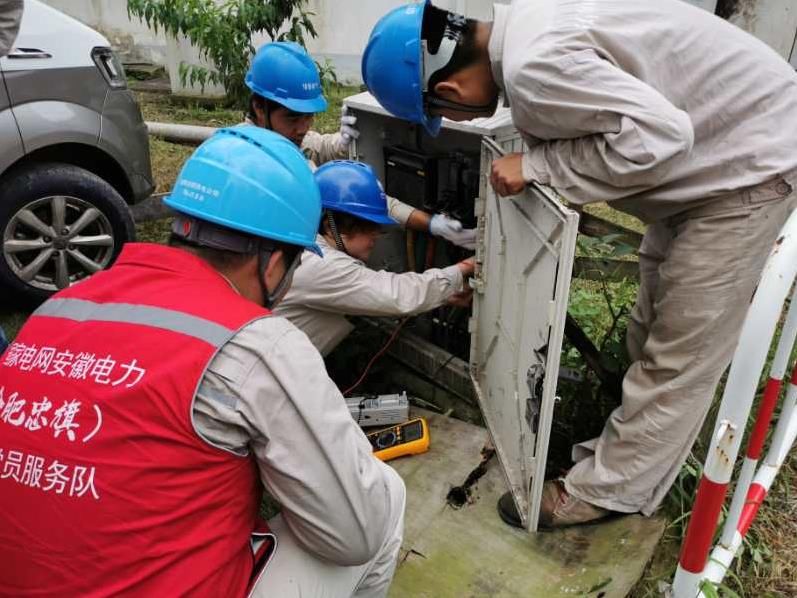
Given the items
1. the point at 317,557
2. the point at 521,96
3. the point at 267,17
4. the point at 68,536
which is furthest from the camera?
the point at 267,17

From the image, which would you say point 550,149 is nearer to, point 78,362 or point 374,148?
point 78,362

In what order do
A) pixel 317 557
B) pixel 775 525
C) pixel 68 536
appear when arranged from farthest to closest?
1. pixel 775 525
2. pixel 317 557
3. pixel 68 536

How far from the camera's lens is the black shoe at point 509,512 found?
2.41 m

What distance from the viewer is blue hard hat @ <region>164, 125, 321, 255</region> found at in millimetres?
1457

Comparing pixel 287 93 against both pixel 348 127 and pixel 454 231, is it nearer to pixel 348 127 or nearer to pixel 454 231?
pixel 348 127

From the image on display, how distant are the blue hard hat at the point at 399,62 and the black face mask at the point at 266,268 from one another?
0.84 metres

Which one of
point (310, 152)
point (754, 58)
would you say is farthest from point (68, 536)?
point (310, 152)

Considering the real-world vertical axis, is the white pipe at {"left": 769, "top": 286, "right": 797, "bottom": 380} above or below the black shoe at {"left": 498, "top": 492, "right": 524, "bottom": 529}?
above

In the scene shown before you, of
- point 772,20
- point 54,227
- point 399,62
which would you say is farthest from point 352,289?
point 772,20

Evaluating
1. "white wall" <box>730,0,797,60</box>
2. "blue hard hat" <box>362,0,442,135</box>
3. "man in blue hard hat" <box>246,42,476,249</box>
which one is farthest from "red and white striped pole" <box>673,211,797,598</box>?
"white wall" <box>730,0,797,60</box>

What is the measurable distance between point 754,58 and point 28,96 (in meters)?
3.48

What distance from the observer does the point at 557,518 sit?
2.36 metres

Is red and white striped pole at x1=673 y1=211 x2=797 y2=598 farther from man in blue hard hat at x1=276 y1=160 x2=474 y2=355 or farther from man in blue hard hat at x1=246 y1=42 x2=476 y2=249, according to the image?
man in blue hard hat at x1=246 y1=42 x2=476 y2=249

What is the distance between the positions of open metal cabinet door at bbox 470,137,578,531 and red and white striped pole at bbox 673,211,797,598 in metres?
0.53
